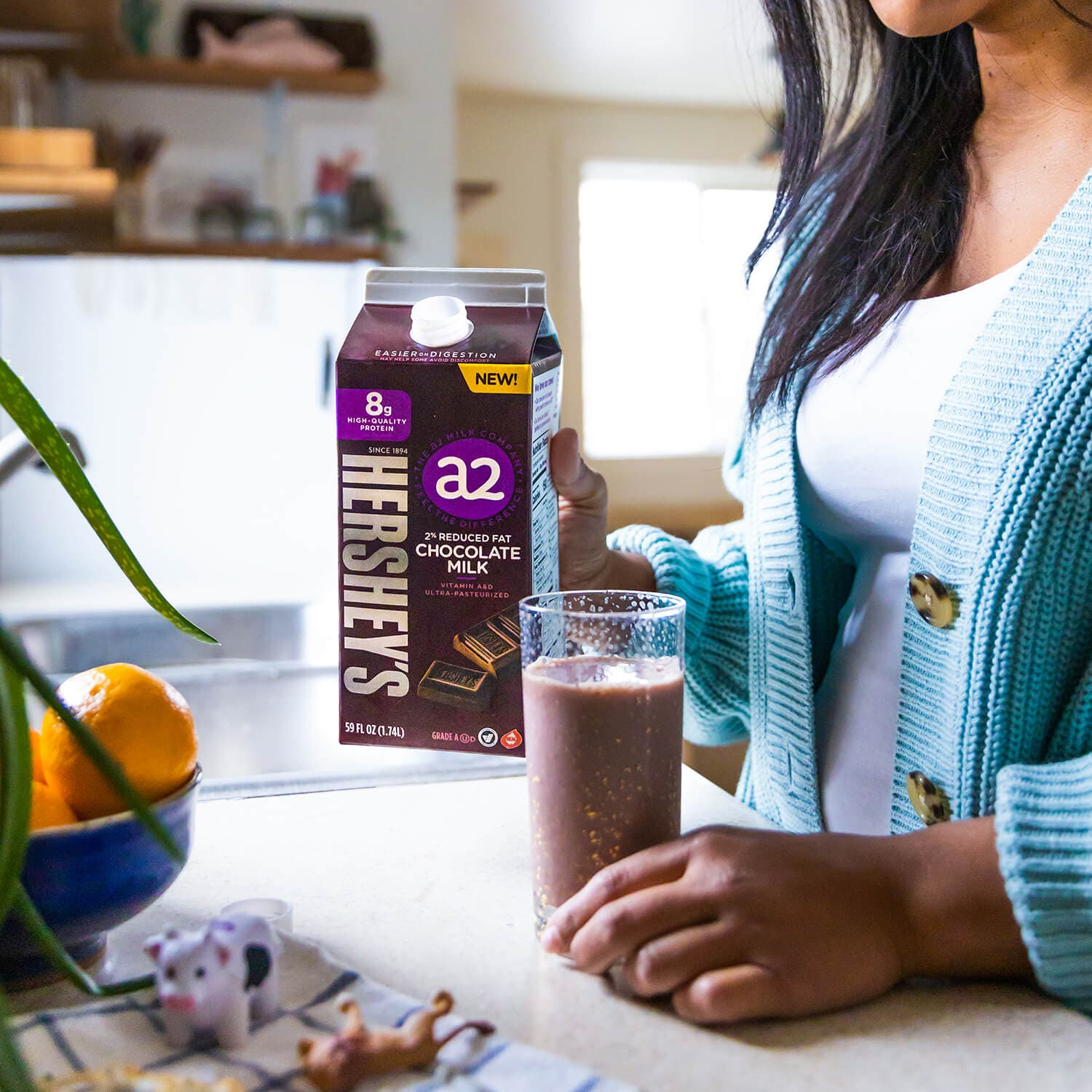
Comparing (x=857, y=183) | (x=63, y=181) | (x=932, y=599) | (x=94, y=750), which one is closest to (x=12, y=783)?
(x=94, y=750)

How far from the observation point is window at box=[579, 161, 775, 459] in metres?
5.75

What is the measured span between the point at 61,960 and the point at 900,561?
595 mm

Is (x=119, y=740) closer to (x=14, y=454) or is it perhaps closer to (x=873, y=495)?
(x=873, y=495)

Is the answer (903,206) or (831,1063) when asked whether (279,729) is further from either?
(831,1063)

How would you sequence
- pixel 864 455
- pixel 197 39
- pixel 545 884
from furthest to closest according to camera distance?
pixel 197 39 → pixel 864 455 → pixel 545 884

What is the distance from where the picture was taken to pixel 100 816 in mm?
531

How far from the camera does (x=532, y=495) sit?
2.06ft

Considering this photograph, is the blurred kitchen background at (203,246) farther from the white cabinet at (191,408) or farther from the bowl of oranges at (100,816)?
the bowl of oranges at (100,816)

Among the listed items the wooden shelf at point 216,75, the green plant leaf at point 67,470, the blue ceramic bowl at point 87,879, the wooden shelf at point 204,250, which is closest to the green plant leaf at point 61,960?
the blue ceramic bowl at point 87,879

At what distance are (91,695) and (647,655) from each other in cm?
27

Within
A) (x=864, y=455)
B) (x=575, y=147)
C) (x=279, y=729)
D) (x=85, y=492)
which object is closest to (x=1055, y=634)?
(x=864, y=455)

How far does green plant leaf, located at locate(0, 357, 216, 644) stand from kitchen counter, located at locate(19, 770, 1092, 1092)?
199mm

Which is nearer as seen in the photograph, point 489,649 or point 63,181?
point 489,649

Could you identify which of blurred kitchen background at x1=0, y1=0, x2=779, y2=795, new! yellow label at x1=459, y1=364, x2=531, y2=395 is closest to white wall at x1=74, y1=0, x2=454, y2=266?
blurred kitchen background at x1=0, y1=0, x2=779, y2=795
